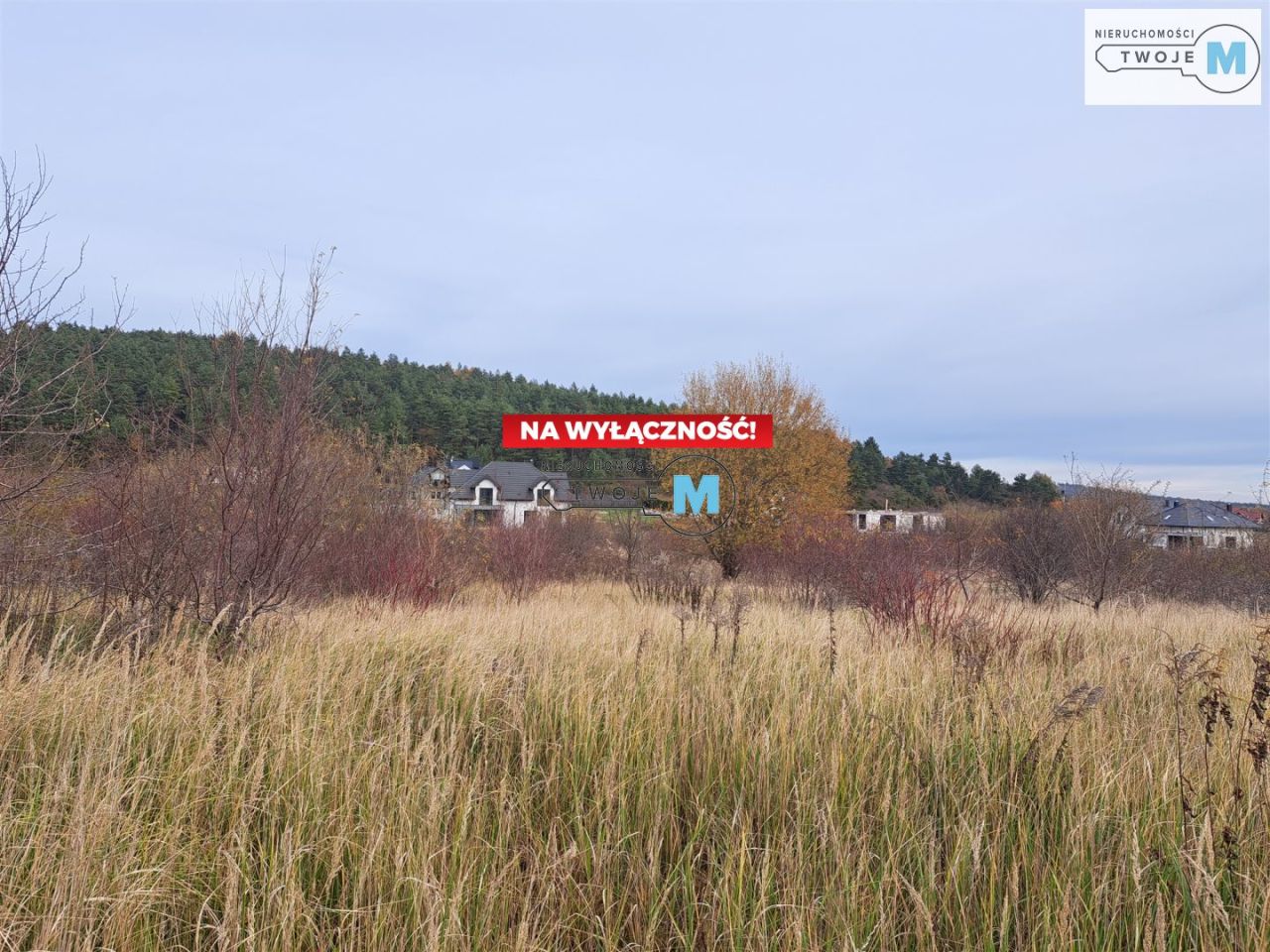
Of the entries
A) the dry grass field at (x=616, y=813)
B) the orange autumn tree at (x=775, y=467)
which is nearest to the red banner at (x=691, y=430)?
the orange autumn tree at (x=775, y=467)

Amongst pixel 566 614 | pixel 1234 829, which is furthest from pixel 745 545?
pixel 1234 829

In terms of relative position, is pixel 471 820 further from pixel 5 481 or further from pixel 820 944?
pixel 5 481

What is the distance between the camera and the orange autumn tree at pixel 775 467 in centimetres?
1881

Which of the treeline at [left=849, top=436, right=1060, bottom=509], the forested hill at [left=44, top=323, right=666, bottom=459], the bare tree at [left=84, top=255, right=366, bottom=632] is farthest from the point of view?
the treeline at [left=849, top=436, right=1060, bottom=509]

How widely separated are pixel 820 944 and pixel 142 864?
2.26 metres

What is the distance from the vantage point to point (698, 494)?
19.4 m

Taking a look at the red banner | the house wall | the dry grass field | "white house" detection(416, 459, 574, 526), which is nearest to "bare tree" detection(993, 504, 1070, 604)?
the house wall

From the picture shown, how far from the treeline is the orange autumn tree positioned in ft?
60.9

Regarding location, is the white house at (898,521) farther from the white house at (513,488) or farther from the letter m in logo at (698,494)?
the white house at (513,488)

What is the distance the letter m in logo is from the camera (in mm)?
19188

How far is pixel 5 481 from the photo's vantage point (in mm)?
4746

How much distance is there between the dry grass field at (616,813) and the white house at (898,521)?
1198 cm

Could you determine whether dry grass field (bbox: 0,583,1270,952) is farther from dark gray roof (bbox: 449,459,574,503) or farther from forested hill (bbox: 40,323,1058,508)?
dark gray roof (bbox: 449,459,574,503)

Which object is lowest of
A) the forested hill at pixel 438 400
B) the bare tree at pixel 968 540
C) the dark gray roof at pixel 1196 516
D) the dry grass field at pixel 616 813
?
the dry grass field at pixel 616 813
